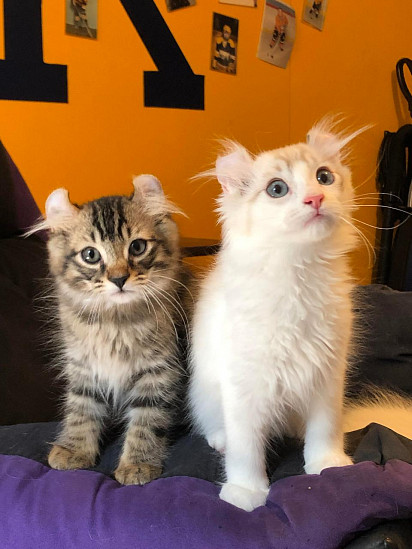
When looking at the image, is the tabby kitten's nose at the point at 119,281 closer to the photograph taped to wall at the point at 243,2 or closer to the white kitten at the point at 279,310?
the white kitten at the point at 279,310

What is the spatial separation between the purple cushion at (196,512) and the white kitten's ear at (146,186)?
2.06 ft

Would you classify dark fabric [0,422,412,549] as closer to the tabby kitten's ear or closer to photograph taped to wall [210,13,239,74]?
the tabby kitten's ear

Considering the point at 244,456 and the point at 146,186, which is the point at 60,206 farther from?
the point at 244,456

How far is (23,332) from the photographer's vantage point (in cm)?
132

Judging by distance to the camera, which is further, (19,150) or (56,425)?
(19,150)

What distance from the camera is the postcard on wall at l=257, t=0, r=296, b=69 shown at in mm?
2580

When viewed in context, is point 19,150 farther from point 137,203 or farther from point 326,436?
point 326,436

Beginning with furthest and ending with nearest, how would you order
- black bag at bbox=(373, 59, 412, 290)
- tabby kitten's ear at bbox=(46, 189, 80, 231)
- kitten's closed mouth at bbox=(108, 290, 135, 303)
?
1. black bag at bbox=(373, 59, 412, 290)
2. tabby kitten's ear at bbox=(46, 189, 80, 231)
3. kitten's closed mouth at bbox=(108, 290, 135, 303)

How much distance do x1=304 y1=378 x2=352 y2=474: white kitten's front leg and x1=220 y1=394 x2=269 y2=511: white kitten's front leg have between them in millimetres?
93

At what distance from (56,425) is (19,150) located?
1268 millimetres

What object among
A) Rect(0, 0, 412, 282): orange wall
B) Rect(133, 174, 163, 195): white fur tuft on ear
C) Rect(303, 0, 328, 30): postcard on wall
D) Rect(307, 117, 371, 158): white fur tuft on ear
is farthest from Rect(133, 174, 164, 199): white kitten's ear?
Rect(303, 0, 328, 30): postcard on wall

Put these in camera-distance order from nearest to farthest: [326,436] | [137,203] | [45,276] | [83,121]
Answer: [326,436] → [137,203] → [45,276] → [83,121]

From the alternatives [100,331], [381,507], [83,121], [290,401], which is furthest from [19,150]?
[381,507]

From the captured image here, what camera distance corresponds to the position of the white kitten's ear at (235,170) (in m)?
0.93
